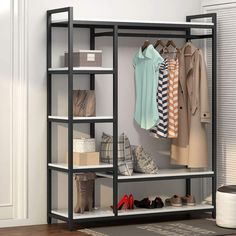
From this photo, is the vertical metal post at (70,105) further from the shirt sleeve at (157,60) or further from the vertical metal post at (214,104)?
the vertical metal post at (214,104)

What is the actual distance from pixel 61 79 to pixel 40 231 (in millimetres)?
1302

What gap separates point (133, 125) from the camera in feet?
21.7

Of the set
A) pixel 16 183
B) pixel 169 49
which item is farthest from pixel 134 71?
pixel 16 183

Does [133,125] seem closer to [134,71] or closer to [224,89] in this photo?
[134,71]

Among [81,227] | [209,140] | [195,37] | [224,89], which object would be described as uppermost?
[195,37]

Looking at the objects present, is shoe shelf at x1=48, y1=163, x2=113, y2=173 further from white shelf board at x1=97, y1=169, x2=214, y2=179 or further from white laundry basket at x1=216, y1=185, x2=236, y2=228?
white laundry basket at x1=216, y1=185, x2=236, y2=228

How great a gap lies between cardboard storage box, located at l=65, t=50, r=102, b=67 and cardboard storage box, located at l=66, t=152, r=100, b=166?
0.72 metres

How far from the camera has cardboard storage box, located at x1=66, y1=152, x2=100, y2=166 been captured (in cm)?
588

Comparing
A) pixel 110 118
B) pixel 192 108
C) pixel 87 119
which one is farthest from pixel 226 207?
pixel 87 119

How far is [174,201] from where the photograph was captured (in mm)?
6477

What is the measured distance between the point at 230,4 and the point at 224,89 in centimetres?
77

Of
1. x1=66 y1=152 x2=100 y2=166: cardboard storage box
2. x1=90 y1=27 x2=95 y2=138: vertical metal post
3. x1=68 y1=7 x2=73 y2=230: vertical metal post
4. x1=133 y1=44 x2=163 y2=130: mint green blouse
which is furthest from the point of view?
x1=90 y1=27 x2=95 y2=138: vertical metal post

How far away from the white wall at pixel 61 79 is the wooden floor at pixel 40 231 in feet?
0.48

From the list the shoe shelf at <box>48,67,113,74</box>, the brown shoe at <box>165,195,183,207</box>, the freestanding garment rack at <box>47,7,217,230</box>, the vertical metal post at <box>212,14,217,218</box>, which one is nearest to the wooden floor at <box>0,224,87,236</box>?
the freestanding garment rack at <box>47,7,217,230</box>
